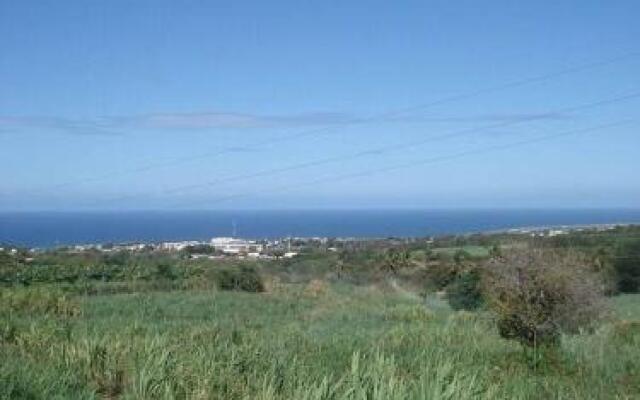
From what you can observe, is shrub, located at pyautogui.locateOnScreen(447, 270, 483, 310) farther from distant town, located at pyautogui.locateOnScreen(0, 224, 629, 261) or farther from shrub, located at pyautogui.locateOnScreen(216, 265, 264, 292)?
distant town, located at pyautogui.locateOnScreen(0, 224, 629, 261)

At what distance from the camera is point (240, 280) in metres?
52.4

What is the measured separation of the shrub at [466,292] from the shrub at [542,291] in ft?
55.4

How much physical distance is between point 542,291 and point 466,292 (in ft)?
77.2

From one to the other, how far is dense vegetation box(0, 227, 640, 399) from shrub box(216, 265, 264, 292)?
0.15 meters

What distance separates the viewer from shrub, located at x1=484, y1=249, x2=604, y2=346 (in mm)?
30312

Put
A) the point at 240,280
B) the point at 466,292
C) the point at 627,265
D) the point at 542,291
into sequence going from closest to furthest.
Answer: the point at 542,291
the point at 240,280
the point at 466,292
the point at 627,265

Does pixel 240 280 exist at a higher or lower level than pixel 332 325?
lower

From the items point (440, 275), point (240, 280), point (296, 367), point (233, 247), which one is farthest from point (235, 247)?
point (296, 367)

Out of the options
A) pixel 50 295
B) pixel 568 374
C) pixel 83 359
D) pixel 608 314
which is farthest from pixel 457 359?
pixel 608 314

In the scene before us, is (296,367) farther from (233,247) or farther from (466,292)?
(233,247)

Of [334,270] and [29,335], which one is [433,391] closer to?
[29,335]

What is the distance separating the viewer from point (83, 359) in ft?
29.8

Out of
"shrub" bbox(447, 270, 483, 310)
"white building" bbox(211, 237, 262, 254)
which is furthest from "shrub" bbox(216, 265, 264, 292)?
"white building" bbox(211, 237, 262, 254)

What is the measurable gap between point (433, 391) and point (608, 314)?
32.3 metres
